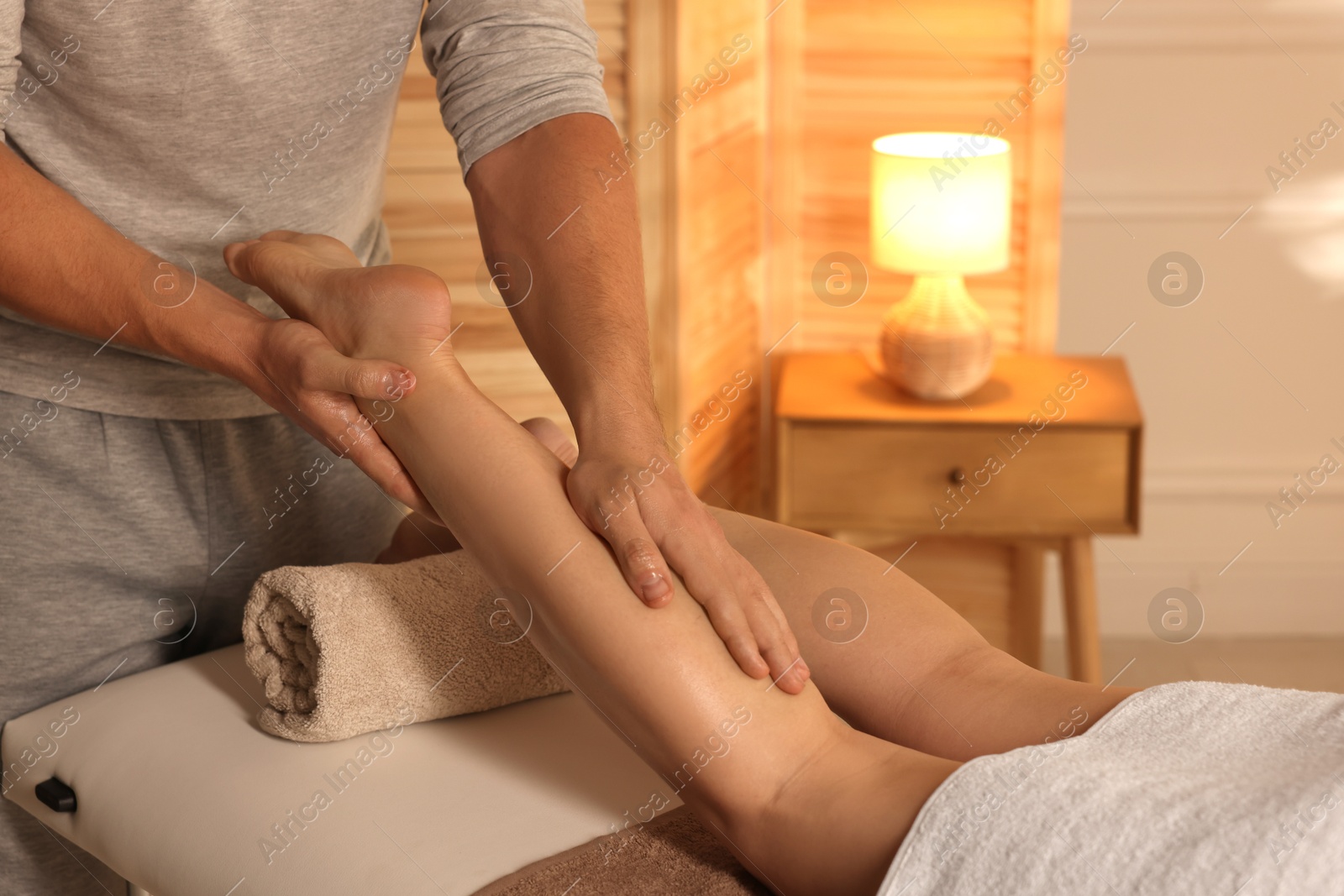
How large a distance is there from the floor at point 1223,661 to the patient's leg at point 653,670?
5.75 feet

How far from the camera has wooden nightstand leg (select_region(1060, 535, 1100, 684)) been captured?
194 centimetres

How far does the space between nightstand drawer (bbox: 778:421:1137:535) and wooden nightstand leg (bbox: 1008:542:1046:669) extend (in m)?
0.24

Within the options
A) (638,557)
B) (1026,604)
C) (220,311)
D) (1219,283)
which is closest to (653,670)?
(638,557)

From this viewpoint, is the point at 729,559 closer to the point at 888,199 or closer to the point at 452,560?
the point at 452,560

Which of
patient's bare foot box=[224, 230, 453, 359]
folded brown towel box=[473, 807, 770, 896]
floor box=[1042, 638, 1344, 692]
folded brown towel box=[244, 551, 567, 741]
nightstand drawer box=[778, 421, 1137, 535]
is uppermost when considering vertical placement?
patient's bare foot box=[224, 230, 453, 359]

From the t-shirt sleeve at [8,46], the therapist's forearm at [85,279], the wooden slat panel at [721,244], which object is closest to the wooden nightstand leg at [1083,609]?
the wooden slat panel at [721,244]

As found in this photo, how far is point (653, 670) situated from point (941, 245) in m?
1.35

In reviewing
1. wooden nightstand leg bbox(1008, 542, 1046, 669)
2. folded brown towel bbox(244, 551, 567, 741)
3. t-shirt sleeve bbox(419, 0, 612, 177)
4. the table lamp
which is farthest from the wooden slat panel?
folded brown towel bbox(244, 551, 567, 741)

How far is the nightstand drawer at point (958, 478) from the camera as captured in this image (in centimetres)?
192

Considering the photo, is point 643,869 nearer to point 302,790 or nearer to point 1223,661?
point 302,790

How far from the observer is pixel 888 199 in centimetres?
197

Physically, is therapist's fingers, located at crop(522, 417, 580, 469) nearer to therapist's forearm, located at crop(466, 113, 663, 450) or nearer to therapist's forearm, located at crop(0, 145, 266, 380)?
therapist's forearm, located at crop(466, 113, 663, 450)

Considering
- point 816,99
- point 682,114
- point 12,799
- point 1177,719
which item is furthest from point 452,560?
point 816,99

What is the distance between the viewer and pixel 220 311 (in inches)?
33.2
